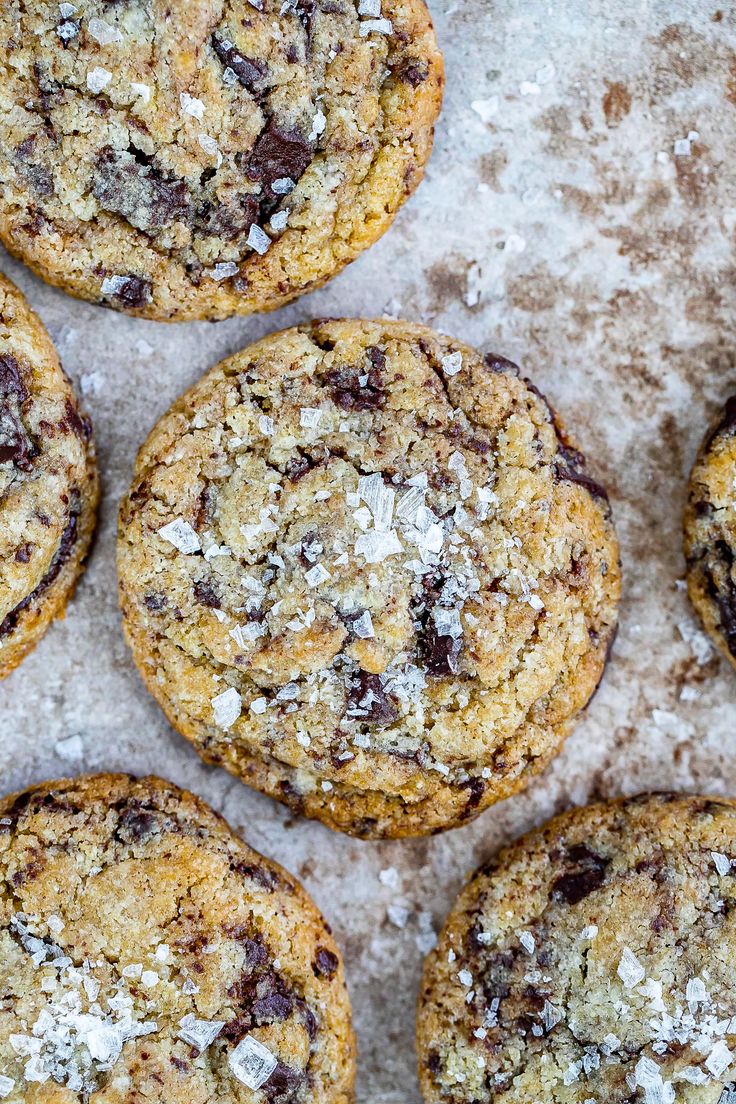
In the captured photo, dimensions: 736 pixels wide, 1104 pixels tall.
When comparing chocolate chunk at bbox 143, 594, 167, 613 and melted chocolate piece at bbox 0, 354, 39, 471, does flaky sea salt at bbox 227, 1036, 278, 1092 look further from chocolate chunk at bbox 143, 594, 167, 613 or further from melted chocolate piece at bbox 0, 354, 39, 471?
melted chocolate piece at bbox 0, 354, 39, 471

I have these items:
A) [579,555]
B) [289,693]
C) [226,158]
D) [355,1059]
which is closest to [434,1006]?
[355,1059]

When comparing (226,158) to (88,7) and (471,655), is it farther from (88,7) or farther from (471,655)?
(471,655)

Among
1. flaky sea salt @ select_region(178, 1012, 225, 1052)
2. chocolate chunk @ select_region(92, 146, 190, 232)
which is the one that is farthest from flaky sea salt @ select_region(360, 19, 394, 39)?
flaky sea salt @ select_region(178, 1012, 225, 1052)

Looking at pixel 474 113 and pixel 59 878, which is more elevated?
pixel 474 113

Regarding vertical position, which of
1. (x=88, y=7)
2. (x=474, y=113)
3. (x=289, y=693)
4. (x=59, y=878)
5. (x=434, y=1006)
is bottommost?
(x=434, y=1006)

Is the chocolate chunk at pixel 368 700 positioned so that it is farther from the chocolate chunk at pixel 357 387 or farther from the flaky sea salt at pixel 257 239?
the flaky sea salt at pixel 257 239
